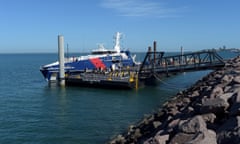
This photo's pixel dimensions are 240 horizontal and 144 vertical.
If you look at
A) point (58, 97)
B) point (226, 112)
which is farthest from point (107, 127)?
point (58, 97)

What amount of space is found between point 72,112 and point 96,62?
23.6 metres

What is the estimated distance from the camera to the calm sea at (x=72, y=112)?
1728 cm

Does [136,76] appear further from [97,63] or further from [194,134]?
[194,134]

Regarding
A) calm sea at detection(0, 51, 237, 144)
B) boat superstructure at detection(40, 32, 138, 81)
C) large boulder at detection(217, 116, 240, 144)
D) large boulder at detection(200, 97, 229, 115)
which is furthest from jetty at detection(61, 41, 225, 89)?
large boulder at detection(217, 116, 240, 144)

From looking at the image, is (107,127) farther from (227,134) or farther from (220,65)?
(220,65)

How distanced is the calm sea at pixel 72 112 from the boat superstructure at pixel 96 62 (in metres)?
5.74

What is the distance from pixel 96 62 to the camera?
46.7 metres

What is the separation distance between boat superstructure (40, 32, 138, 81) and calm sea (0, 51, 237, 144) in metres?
5.74

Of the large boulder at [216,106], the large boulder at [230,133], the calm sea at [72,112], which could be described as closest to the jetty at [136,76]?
the calm sea at [72,112]

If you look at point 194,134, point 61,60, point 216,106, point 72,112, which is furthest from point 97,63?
point 194,134

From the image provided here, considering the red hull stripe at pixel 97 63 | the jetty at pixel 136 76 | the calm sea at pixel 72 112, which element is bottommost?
the calm sea at pixel 72 112

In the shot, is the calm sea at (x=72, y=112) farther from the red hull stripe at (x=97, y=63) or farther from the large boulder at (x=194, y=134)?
the red hull stripe at (x=97, y=63)

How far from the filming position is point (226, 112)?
32.1ft

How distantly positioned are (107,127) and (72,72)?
25.5m
